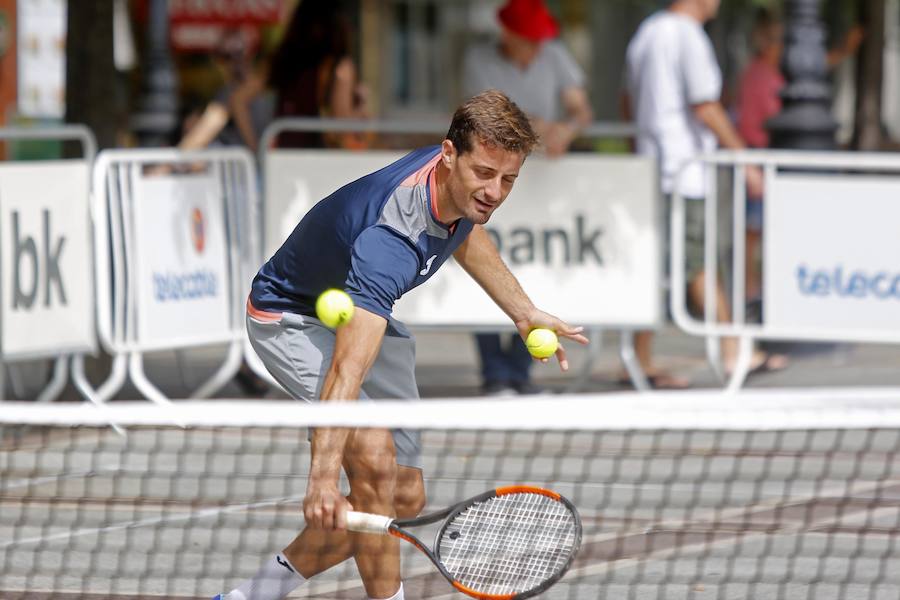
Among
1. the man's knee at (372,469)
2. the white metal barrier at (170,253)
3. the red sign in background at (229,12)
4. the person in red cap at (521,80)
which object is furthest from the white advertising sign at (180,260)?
the red sign in background at (229,12)

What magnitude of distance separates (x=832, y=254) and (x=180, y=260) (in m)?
3.30

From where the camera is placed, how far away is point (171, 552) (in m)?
5.84

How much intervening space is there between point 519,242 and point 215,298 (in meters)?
1.61

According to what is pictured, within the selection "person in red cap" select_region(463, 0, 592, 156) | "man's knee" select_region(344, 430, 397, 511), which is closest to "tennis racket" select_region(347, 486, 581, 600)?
"man's knee" select_region(344, 430, 397, 511)

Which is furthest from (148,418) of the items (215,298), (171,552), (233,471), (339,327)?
(215,298)

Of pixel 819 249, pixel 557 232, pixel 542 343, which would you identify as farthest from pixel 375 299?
pixel 819 249

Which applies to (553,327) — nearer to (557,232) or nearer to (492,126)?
(492,126)

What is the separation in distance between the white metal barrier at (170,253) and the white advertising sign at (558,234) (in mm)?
226

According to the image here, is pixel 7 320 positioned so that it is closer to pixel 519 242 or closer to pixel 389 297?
pixel 519 242

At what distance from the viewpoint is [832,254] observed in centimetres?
870

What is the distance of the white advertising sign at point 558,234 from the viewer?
29.3ft

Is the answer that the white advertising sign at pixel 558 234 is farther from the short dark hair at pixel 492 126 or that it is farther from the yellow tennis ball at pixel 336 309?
the yellow tennis ball at pixel 336 309

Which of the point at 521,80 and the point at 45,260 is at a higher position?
the point at 521,80

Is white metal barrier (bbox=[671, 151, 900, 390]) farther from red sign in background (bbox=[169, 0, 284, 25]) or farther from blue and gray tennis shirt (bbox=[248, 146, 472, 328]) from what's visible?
red sign in background (bbox=[169, 0, 284, 25])
